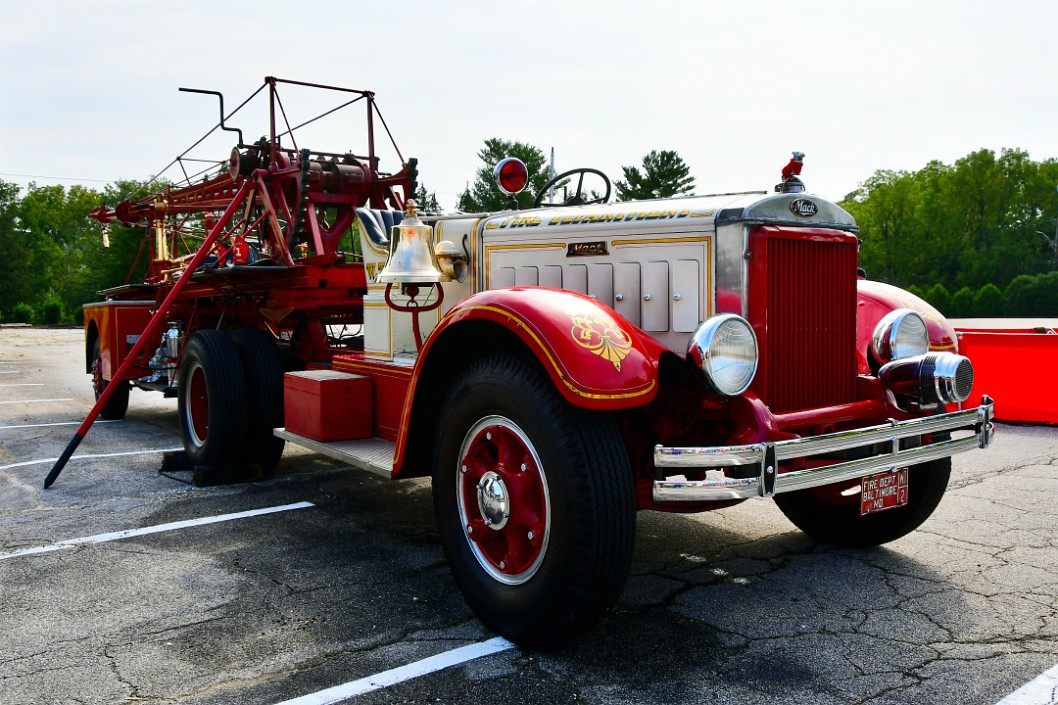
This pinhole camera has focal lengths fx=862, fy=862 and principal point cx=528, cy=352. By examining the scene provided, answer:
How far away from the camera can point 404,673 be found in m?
3.01

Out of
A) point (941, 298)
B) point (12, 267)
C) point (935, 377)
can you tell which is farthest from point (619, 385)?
point (12, 267)

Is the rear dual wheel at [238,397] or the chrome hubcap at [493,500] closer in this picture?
the chrome hubcap at [493,500]

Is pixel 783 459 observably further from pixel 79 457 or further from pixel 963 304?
pixel 963 304

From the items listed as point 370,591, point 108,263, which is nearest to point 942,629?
point 370,591

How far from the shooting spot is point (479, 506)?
3.47m

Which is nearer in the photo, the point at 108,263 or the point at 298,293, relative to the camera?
the point at 298,293

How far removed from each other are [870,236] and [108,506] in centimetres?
6522

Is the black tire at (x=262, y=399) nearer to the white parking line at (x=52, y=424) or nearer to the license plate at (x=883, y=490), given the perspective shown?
the white parking line at (x=52, y=424)

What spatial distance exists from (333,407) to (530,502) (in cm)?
186

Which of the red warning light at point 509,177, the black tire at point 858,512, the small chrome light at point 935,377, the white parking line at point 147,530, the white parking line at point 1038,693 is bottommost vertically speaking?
the white parking line at point 1038,693

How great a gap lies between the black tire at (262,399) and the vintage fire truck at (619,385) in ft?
3.13

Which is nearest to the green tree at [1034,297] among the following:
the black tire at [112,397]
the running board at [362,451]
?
the black tire at [112,397]

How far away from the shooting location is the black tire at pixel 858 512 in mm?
4105

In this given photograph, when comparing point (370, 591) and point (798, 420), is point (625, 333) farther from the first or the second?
point (370, 591)
